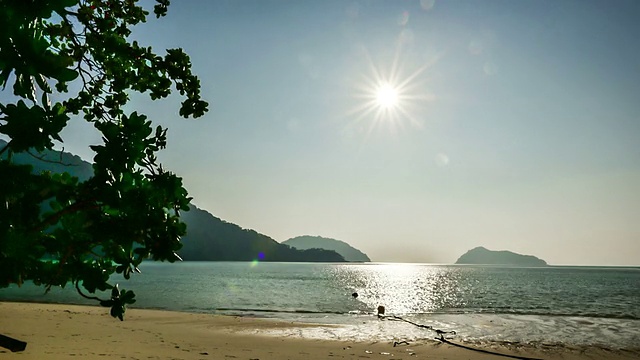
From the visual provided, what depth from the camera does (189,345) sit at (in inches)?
701

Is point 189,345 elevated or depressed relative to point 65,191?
depressed

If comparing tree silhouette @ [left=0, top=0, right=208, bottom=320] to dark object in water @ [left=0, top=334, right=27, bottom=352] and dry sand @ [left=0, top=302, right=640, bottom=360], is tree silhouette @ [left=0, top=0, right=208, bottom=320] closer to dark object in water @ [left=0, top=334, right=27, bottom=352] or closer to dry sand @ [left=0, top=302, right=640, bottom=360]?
dark object in water @ [left=0, top=334, right=27, bottom=352]

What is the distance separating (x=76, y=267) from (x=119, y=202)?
3.15 ft

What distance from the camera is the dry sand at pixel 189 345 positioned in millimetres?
15055

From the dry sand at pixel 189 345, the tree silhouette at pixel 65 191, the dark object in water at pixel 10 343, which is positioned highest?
the tree silhouette at pixel 65 191

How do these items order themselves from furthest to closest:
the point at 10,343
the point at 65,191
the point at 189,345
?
1. the point at 189,345
2. the point at 10,343
3. the point at 65,191

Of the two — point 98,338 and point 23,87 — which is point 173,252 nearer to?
point 23,87

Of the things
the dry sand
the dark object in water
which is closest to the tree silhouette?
the dark object in water

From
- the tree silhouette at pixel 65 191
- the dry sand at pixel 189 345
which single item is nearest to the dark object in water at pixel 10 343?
the tree silhouette at pixel 65 191

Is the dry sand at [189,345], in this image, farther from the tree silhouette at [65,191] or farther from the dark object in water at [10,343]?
the tree silhouette at [65,191]

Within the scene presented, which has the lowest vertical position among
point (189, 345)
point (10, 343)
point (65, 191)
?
point (189, 345)

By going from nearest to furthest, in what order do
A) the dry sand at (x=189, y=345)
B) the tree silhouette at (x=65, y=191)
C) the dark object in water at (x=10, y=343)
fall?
the tree silhouette at (x=65, y=191), the dark object in water at (x=10, y=343), the dry sand at (x=189, y=345)

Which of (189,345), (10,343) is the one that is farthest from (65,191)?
(189,345)

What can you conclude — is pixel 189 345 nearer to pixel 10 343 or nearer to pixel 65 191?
pixel 10 343
